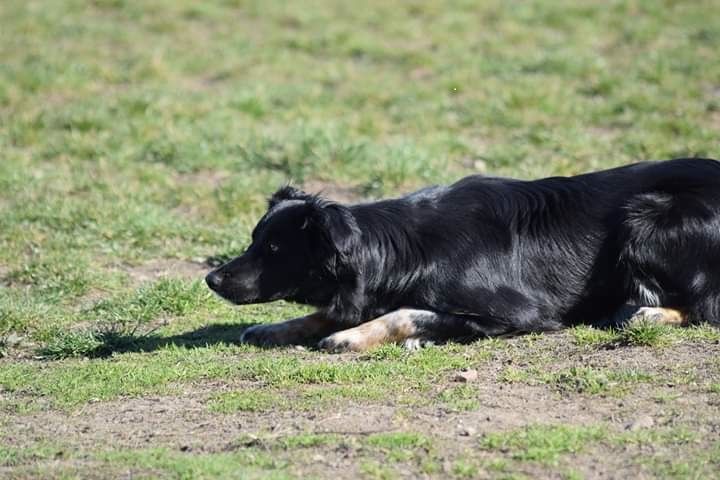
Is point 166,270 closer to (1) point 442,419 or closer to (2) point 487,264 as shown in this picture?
(2) point 487,264

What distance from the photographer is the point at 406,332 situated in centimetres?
717

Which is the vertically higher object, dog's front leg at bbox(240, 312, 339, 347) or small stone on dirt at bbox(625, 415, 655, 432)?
small stone on dirt at bbox(625, 415, 655, 432)

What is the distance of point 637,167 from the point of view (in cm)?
775

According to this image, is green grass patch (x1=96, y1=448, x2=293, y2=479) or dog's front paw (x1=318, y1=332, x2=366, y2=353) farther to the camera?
dog's front paw (x1=318, y1=332, x2=366, y2=353)

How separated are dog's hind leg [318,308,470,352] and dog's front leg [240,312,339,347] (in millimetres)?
377

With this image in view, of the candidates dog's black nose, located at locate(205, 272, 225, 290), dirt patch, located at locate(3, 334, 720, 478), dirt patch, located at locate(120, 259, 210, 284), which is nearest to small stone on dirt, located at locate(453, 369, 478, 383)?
dirt patch, located at locate(3, 334, 720, 478)

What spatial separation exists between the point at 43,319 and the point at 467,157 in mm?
5379

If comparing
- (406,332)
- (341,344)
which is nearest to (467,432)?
(406,332)

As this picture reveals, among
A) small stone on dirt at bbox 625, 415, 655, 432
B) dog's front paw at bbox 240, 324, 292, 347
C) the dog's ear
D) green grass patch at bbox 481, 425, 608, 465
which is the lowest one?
dog's front paw at bbox 240, 324, 292, 347

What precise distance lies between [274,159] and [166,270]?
8.86 feet

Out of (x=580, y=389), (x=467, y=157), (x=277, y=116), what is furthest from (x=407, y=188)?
(x=580, y=389)

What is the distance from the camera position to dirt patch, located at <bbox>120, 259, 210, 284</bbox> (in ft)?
30.7

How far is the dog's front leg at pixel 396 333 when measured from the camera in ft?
23.5

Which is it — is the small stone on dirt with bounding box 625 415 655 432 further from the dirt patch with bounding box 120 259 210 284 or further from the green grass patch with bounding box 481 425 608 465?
the dirt patch with bounding box 120 259 210 284
